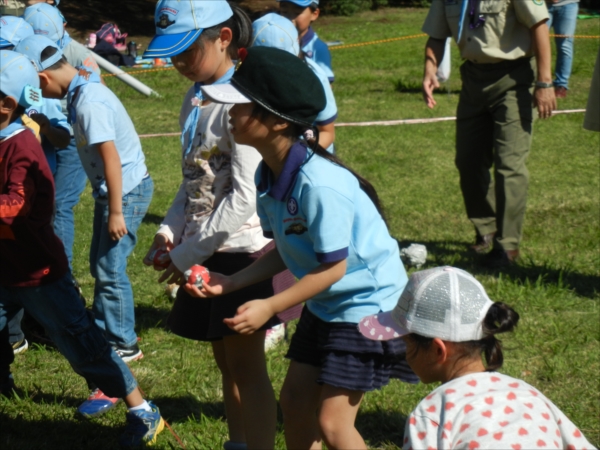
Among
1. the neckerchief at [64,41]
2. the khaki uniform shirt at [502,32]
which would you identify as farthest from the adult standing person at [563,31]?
the neckerchief at [64,41]

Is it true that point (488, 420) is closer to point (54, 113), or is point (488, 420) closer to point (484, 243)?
point (54, 113)

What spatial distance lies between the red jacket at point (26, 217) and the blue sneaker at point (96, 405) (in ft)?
2.58

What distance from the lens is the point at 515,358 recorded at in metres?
4.50

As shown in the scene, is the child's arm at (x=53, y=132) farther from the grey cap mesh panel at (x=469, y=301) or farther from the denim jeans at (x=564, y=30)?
the denim jeans at (x=564, y=30)

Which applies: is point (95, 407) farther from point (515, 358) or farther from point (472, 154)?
point (472, 154)

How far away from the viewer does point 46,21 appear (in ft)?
16.9

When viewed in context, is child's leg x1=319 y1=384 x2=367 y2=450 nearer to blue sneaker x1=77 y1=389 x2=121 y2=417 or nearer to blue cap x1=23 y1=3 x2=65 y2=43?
blue sneaker x1=77 y1=389 x2=121 y2=417

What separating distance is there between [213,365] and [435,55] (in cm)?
315

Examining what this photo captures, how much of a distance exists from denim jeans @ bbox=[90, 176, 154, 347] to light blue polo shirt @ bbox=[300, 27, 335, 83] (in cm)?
204

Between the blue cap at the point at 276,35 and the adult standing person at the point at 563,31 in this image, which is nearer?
the blue cap at the point at 276,35

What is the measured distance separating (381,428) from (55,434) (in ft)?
4.82

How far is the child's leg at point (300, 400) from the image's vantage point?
292cm

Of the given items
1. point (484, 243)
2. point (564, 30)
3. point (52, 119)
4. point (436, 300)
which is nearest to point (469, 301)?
point (436, 300)

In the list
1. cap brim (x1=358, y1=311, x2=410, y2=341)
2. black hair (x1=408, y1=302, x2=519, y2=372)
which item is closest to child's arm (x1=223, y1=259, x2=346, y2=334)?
cap brim (x1=358, y1=311, x2=410, y2=341)
